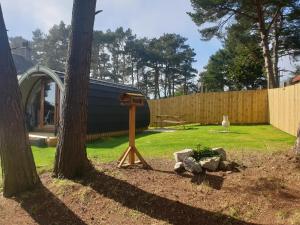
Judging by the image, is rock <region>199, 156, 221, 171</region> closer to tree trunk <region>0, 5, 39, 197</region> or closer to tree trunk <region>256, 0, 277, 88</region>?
tree trunk <region>0, 5, 39, 197</region>

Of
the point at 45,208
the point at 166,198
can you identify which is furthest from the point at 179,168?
the point at 45,208

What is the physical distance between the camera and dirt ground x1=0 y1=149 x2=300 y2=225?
442 centimetres

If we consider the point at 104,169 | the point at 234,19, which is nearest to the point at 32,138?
the point at 104,169

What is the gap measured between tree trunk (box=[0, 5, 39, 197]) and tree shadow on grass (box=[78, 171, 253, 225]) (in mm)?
993

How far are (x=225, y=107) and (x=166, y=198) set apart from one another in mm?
15334

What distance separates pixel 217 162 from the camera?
234 inches

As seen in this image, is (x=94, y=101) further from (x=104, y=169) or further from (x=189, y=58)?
(x=189, y=58)

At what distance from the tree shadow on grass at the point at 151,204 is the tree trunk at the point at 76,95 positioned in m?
0.43

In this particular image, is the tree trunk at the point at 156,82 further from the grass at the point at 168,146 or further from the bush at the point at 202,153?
the bush at the point at 202,153

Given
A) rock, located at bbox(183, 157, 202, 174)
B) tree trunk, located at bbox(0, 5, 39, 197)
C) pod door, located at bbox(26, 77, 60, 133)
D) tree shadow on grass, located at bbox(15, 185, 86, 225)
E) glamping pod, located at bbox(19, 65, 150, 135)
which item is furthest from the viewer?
pod door, located at bbox(26, 77, 60, 133)

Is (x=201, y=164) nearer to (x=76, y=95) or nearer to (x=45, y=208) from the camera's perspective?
(x=76, y=95)

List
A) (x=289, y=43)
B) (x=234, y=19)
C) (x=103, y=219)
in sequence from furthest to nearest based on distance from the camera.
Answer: (x=289, y=43) < (x=234, y=19) < (x=103, y=219)

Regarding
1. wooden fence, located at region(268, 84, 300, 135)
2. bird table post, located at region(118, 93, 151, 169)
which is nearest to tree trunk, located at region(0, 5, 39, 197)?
bird table post, located at region(118, 93, 151, 169)

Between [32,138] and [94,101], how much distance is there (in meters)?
2.69
